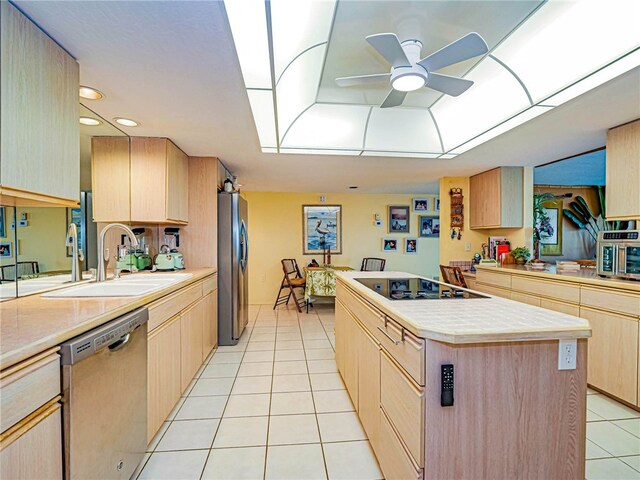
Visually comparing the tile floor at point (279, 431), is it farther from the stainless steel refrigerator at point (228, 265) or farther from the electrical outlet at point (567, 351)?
the electrical outlet at point (567, 351)

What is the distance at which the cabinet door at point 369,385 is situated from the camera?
157 centimetres

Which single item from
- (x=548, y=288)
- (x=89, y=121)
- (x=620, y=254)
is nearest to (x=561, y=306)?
(x=548, y=288)

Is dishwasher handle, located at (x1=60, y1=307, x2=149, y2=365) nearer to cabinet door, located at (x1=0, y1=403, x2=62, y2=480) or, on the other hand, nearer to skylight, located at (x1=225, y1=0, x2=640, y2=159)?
cabinet door, located at (x1=0, y1=403, x2=62, y2=480)

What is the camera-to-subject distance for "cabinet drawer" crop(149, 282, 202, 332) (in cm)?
174

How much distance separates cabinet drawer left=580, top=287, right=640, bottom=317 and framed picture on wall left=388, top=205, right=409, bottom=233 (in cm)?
366

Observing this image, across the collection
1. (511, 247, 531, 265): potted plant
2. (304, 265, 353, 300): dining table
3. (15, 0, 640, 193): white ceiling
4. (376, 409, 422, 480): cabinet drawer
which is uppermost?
(15, 0, 640, 193): white ceiling

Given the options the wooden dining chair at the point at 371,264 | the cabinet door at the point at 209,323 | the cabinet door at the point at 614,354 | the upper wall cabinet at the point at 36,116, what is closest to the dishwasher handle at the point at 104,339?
the upper wall cabinet at the point at 36,116

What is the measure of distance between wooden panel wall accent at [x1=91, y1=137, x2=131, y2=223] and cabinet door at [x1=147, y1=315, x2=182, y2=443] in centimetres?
117

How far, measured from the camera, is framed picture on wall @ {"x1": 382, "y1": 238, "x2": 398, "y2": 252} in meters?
5.95

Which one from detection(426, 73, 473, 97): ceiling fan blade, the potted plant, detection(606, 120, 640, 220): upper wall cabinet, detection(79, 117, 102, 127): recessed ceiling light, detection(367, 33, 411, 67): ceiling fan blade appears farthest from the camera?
the potted plant

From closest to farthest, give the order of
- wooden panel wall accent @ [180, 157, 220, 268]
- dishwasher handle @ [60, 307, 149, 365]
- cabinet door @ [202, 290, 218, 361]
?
dishwasher handle @ [60, 307, 149, 365] < cabinet door @ [202, 290, 218, 361] < wooden panel wall accent @ [180, 157, 220, 268]

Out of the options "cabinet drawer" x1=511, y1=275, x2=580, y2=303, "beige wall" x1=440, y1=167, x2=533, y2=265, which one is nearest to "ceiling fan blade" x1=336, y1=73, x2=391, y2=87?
"cabinet drawer" x1=511, y1=275, x2=580, y2=303

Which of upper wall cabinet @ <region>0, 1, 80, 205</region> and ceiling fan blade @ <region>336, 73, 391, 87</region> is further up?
ceiling fan blade @ <region>336, 73, 391, 87</region>

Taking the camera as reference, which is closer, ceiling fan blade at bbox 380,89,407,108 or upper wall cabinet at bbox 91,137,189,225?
ceiling fan blade at bbox 380,89,407,108
